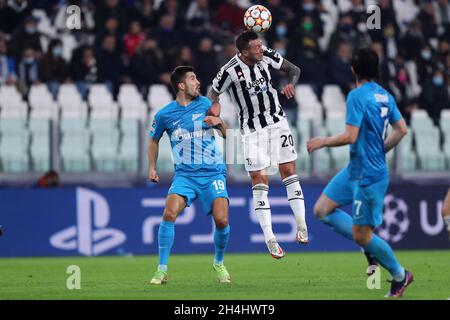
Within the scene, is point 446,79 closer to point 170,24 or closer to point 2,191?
point 170,24

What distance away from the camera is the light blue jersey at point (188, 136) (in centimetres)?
1322

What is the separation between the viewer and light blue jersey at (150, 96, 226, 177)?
1322 centimetres

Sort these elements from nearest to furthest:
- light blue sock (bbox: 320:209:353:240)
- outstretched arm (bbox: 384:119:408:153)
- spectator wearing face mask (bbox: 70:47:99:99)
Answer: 1. outstretched arm (bbox: 384:119:408:153)
2. light blue sock (bbox: 320:209:353:240)
3. spectator wearing face mask (bbox: 70:47:99:99)

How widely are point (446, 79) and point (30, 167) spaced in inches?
332

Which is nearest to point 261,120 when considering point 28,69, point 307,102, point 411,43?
point 307,102

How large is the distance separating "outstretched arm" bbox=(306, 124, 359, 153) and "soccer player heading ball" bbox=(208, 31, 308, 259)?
3301mm

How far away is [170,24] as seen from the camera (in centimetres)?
2275

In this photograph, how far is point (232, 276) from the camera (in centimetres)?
1416

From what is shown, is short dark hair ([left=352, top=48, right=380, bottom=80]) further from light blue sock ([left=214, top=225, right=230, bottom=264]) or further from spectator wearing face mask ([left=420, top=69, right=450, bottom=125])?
spectator wearing face mask ([left=420, top=69, right=450, bottom=125])

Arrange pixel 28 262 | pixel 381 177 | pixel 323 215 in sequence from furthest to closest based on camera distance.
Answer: pixel 28 262 → pixel 323 215 → pixel 381 177

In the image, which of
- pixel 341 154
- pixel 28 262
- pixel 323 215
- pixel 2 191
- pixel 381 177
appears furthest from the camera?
pixel 341 154

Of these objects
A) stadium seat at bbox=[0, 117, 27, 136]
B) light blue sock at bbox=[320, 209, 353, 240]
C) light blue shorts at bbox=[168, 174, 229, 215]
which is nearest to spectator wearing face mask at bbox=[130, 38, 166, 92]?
stadium seat at bbox=[0, 117, 27, 136]

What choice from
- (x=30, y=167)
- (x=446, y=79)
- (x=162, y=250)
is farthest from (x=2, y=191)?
(x=446, y=79)

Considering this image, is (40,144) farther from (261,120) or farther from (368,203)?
(368,203)
